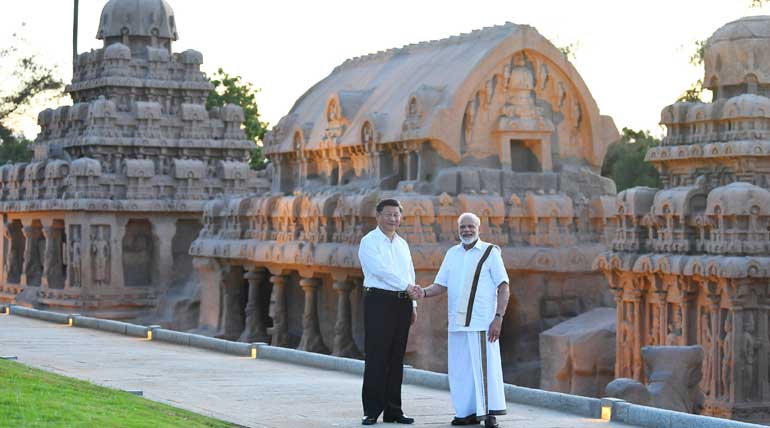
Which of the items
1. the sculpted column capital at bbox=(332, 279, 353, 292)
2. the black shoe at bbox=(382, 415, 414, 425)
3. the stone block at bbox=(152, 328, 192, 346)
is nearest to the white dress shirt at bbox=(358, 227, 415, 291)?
the black shoe at bbox=(382, 415, 414, 425)

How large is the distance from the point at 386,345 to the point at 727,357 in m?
10.1

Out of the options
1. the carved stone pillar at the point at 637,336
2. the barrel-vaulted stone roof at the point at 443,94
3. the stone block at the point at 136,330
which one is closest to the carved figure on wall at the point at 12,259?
the barrel-vaulted stone roof at the point at 443,94

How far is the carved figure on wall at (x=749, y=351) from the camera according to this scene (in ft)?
73.9

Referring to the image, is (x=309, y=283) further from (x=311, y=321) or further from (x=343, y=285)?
(x=343, y=285)

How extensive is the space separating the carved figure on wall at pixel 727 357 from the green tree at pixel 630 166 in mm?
29475

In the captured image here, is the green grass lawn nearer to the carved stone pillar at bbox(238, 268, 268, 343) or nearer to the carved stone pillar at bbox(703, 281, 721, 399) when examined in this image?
the carved stone pillar at bbox(703, 281, 721, 399)

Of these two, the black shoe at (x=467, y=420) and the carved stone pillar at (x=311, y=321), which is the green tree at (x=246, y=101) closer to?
the carved stone pillar at (x=311, y=321)


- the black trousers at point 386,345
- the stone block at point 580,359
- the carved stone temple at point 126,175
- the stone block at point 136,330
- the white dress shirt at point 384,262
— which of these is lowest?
the stone block at point 580,359

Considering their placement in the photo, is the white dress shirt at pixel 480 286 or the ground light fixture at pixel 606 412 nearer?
the white dress shirt at pixel 480 286

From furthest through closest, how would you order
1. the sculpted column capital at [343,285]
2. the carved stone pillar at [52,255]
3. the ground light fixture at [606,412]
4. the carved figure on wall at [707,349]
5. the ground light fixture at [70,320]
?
the carved stone pillar at [52,255]
the sculpted column capital at [343,285]
the ground light fixture at [70,320]
the carved figure on wall at [707,349]
the ground light fixture at [606,412]

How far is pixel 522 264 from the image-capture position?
29078mm

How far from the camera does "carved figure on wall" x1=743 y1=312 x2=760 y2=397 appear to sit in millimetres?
22516

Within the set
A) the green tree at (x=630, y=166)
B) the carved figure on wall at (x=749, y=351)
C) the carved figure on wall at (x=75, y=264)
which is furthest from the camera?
the green tree at (x=630, y=166)

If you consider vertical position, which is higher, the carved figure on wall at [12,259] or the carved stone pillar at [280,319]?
the carved figure on wall at [12,259]
